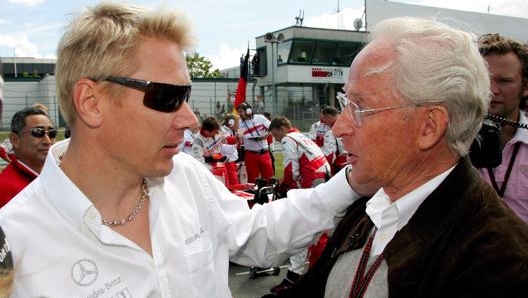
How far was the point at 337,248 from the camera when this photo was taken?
225 cm

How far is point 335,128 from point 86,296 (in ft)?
3.88

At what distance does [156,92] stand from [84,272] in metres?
0.73

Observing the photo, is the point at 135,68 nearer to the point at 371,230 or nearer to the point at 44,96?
the point at 371,230

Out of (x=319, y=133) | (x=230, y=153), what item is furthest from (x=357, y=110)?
(x=319, y=133)

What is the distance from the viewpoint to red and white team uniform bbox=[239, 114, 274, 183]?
14273 mm

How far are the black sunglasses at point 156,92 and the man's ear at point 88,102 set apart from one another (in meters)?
0.07

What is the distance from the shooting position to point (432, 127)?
1.94 meters

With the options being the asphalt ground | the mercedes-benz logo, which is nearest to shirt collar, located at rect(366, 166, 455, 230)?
the mercedes-benz logo

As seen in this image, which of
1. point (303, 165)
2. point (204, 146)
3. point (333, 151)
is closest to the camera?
point (303, 165)

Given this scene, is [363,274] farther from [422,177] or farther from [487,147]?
[487,147]

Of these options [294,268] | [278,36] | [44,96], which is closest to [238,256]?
[294,268]

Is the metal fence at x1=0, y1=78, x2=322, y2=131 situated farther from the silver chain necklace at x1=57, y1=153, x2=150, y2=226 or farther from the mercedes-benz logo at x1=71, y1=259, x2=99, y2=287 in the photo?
the mercedes-benz logo at x1=71, y1=259, x2=99, y2=287

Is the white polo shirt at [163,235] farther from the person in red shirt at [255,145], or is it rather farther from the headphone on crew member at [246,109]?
the headphone on crew member at [246,109]

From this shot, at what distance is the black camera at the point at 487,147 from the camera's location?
2.64 meters
